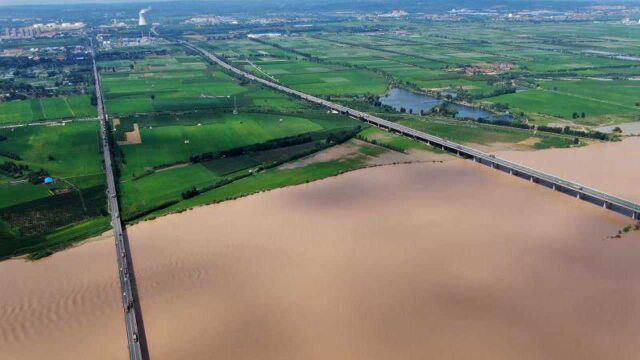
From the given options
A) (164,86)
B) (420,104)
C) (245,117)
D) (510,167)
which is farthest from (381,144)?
(164,86)

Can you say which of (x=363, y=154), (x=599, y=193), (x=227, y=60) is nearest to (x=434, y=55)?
(x=227, y=60)

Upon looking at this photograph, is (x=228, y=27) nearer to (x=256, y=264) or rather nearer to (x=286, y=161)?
(x=286, y=161)

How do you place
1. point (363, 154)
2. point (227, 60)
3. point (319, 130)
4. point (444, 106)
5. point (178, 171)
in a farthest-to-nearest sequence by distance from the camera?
point (227, 60) < point (444, 106) < point (319, 130) < point (363, 154) < point (178, 171)

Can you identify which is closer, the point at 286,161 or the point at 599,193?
the point at 599,193

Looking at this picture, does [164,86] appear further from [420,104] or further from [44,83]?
[420,104]

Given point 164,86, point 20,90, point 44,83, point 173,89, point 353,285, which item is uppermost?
point 353,285

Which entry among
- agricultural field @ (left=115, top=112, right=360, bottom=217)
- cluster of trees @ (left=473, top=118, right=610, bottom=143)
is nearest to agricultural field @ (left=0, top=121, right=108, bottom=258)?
agricultural field @ (left=115, top=112, right=360, bottom=217)
